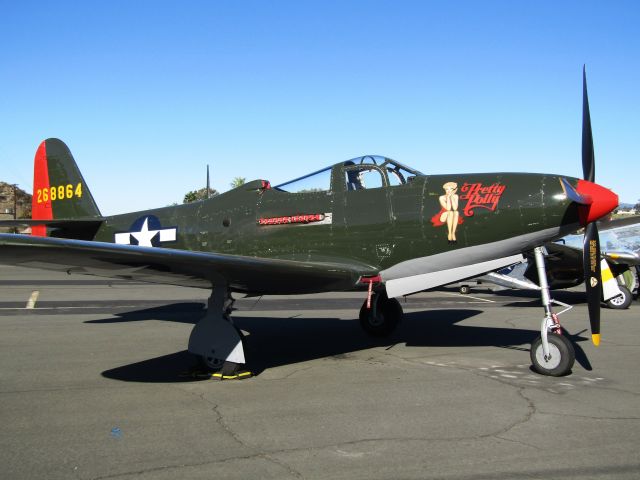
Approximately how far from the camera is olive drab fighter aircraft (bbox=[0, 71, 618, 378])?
616cm

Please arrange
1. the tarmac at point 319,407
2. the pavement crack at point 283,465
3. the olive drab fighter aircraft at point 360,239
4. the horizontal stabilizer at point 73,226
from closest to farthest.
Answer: the pavement crack at point 283,465 < the tarmac at point 319,407 < the olive drab fighter aircraft at point 360,239 < the horizontal stabilizer at point 73,226

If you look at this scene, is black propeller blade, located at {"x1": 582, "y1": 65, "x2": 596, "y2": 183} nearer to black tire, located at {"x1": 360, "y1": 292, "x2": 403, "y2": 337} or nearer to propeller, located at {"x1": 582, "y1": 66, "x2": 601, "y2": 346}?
propeller, located at {"x1": 582, "y1": 66, "x2": 601, "y2": 346}

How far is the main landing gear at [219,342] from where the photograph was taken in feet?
21.7

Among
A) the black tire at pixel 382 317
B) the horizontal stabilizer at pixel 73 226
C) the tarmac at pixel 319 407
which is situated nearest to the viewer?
the tarmac at pixel 319 407

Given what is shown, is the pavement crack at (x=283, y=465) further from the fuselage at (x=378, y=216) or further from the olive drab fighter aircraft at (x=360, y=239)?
the fuselage at (x=378, y=216)

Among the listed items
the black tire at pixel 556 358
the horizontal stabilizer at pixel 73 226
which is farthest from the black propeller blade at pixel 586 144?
the horizontal stabilizer at pixel 73 226

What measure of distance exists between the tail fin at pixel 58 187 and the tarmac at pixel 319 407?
8.33ft

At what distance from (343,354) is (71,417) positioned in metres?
4.00

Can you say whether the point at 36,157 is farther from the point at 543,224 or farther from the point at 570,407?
the point at 570,407

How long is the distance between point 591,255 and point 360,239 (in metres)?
2.85

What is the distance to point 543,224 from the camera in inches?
265

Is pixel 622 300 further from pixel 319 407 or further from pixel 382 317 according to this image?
pixel 319 407

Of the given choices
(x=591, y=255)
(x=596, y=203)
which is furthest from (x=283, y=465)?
(x=591, y=255)

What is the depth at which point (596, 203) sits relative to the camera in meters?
6.39
